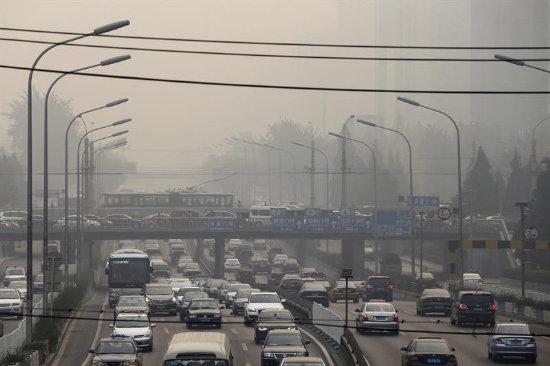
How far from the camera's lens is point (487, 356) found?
43.7 metres

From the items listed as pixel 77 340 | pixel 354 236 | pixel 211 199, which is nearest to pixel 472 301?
pixel 77 340

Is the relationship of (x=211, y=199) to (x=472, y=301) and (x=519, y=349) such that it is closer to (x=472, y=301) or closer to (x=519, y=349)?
(x=472, y=301)

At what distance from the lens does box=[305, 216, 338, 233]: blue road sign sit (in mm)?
113375

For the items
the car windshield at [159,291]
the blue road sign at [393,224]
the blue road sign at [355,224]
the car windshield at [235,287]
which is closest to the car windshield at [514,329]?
the car windshield at [159,291]

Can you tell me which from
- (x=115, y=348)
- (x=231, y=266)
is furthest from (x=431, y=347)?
(x=231, y=266)

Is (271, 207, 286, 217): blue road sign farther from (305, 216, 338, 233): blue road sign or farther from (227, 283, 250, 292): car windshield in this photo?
(227, 283, 250, 292): car windshield

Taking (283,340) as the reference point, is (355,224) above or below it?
above

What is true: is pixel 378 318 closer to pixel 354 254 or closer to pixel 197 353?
pixel 197 353

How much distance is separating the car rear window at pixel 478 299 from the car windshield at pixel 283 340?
53.2 ft

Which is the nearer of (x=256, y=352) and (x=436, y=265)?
(x=256, y=352)

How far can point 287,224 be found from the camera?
11406cm

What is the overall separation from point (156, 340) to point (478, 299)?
14.4m

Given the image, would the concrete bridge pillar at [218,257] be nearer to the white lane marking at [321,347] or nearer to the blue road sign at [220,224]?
the blue road sign at [220,224]

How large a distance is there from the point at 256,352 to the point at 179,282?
120ft
